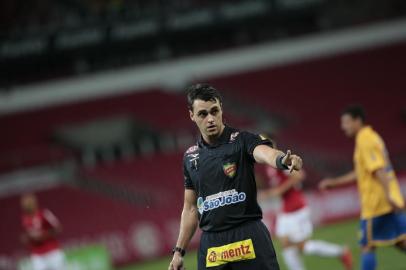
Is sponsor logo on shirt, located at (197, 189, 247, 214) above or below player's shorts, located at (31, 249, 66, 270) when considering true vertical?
below

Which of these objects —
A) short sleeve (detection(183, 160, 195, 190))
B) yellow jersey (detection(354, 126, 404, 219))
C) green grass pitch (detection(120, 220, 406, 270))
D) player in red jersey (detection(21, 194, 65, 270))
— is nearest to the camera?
short sleeve (detection(183, 160, 195, 190))

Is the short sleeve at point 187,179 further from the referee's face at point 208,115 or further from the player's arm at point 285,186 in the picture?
the player's arm at point 285,186

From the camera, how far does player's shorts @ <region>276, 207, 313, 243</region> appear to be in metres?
11.0

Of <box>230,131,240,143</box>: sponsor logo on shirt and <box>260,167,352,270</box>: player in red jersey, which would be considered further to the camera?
<box>260,167,352,270</box>: player in red jersey

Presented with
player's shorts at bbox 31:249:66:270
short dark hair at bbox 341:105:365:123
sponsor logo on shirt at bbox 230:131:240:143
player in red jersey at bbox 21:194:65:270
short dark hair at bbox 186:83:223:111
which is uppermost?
player in red jersey at bbox 21:194:65:270

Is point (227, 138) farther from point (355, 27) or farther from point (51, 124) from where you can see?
point (355, 27)

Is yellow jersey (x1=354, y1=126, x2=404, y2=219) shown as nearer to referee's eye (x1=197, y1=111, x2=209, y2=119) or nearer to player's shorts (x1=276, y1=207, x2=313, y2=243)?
player's shorts (x1=276, y1=207, x2=313, y2=243)

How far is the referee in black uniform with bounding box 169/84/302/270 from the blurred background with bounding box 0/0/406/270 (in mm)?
15022

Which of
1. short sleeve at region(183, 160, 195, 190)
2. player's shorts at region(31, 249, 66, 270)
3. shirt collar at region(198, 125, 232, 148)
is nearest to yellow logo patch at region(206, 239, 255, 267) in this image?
short sleeve at region(183, 160, 195, 190)

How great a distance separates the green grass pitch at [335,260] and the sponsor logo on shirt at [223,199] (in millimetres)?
6064

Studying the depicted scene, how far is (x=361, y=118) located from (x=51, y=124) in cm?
1802

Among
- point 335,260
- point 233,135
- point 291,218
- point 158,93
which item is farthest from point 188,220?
point 158,93

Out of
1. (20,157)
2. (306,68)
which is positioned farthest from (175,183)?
(306,68)

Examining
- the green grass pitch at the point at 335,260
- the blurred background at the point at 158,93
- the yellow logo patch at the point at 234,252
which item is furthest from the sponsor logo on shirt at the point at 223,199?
the blurred background at the point at 158,93
